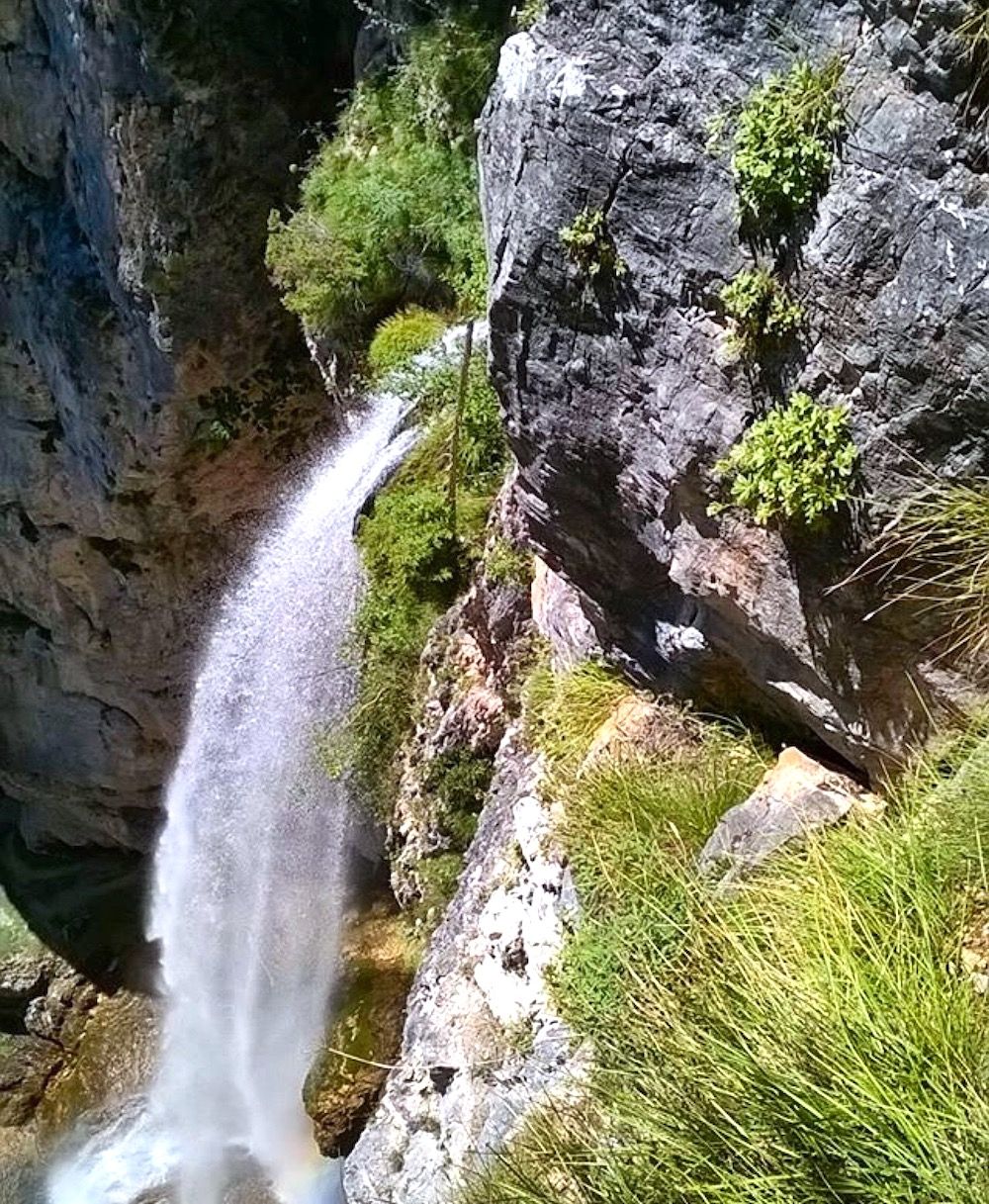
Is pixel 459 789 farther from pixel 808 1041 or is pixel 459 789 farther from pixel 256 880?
pixel 808 1041

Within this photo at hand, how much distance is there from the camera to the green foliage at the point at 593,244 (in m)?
4.11

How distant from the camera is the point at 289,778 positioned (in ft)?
31.2

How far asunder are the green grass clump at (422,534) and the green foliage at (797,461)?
3.10m

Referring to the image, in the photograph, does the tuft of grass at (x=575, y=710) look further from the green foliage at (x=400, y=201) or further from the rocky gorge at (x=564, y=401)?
the green foliage at (x=400, y=201)

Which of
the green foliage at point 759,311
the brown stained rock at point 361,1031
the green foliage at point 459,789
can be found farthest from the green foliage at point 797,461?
the brown stained rock at point 361,1031

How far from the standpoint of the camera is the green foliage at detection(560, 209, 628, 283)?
411 cm

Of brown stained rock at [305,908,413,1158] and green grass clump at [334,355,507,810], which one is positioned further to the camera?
brown stained rock at [305,908,413,1158]

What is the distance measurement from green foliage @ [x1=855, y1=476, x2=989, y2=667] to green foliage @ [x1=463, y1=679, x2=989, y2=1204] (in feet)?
1.31

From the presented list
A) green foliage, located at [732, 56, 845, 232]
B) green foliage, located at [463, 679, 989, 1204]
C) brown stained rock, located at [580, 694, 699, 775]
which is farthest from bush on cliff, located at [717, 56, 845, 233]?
brown stained rock, located at [580, 694, 699, 775]

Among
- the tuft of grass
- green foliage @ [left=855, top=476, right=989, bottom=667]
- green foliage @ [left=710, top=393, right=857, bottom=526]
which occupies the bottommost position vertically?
the tuft of grass

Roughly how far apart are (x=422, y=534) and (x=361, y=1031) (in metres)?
4.14

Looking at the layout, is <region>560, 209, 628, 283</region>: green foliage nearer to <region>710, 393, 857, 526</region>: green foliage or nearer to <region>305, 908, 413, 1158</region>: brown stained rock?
<region>710, 393, 857, 526</region>: green foliage

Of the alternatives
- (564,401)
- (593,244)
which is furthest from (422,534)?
(593,244)

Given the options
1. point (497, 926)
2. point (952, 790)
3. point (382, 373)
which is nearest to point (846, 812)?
point (952, 790)
